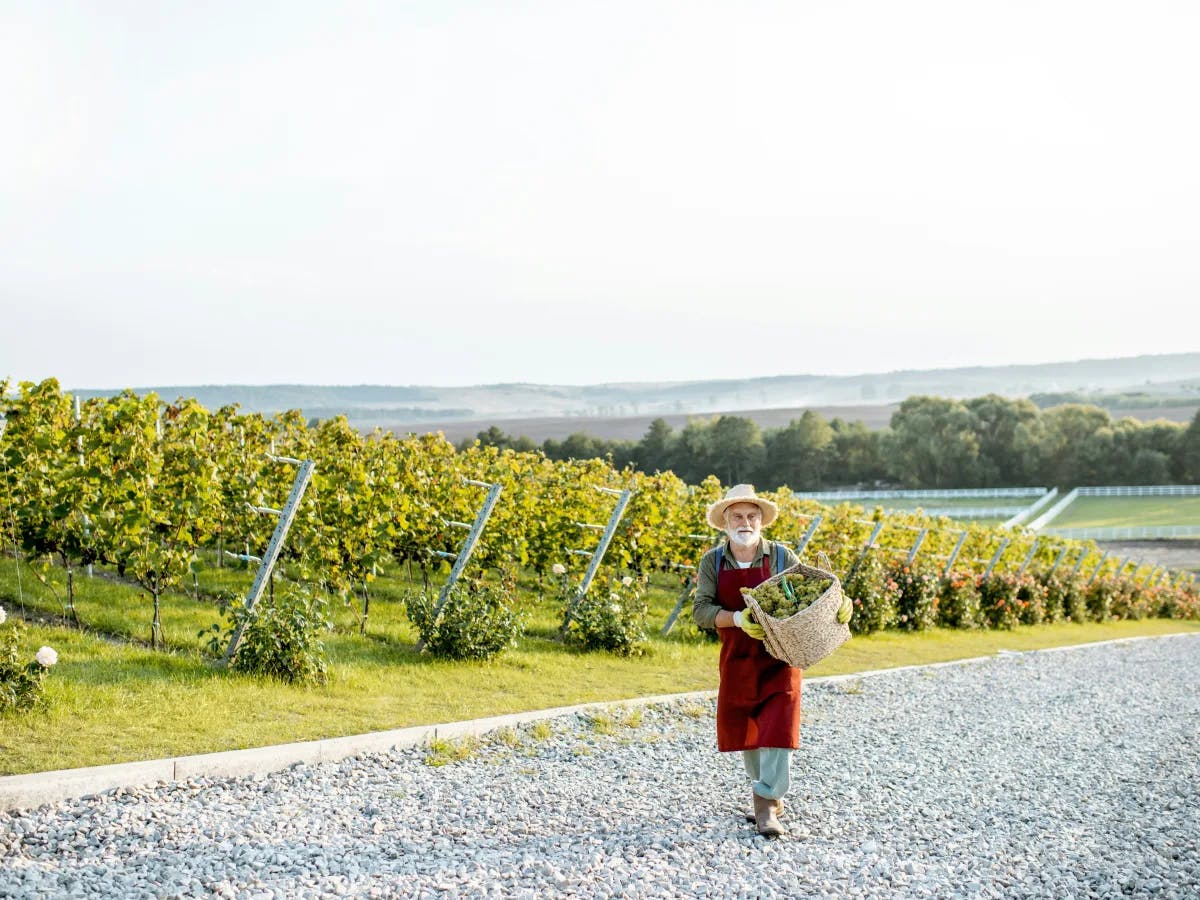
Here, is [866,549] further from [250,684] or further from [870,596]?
[250,684]

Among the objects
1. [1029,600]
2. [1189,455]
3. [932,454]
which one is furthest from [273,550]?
[1189,455]

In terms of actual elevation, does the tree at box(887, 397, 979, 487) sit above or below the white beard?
below


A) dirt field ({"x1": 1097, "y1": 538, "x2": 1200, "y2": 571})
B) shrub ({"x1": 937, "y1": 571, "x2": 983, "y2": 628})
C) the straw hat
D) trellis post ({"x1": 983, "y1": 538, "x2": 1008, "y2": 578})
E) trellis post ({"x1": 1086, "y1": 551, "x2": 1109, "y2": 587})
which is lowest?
dirt field ({"x1": 1097, "y1": 538, "x2": 1200, "y2": 571})

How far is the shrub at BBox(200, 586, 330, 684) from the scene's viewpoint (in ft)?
26.9

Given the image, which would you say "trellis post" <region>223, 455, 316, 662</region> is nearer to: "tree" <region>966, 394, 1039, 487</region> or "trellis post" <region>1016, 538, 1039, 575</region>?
"trellis post" <region>1016, 538, 1039, 575</region>

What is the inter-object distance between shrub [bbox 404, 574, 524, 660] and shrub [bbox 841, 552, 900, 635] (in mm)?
6869

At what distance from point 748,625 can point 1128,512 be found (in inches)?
2302

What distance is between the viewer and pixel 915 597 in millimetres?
17469

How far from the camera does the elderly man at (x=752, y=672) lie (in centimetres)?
549

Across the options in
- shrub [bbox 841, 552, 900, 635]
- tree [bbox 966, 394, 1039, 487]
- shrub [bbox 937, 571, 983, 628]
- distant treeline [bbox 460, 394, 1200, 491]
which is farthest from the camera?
tree [bbox 966, 394, 1039, 487]

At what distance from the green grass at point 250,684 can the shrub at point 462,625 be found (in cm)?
16

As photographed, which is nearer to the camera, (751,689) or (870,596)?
(751,689)

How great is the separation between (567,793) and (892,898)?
2.00 metres

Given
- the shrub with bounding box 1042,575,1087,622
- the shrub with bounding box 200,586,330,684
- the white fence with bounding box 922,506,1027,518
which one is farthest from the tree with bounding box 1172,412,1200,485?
the shrub with bounding box 200,586,330,684
